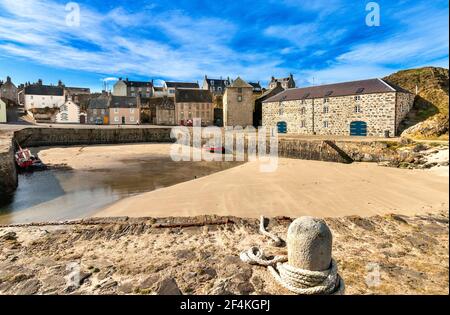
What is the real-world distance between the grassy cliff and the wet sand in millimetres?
6524

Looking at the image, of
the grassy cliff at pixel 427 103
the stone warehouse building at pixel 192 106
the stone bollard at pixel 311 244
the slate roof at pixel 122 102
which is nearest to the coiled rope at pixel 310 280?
the stone bollard at pixel 311 244

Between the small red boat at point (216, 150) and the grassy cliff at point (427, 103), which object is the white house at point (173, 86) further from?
the grassy cliff at point (427, 103)

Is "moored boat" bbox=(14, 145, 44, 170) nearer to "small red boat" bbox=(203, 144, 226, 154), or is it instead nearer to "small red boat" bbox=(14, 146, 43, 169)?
"small red boat" bbox=(14, 146, 43, 169)

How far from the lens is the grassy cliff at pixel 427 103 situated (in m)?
19.6

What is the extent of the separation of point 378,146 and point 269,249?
15958 millimetres

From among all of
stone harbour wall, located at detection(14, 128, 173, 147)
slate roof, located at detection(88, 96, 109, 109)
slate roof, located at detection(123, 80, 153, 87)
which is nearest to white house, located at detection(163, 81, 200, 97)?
slate roof, located at detection(123, 80, 153, 87)

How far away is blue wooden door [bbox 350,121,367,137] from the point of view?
2722 centimetres

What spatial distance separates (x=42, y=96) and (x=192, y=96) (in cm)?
3689

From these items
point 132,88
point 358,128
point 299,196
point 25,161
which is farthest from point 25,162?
point 132,88

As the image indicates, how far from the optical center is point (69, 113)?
53.0 meters

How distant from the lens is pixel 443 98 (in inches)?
1112

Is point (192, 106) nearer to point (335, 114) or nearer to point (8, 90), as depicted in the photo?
point (335, 114)

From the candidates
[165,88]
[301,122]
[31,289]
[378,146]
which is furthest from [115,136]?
[165,88]

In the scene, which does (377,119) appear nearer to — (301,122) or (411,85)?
(301,122)
